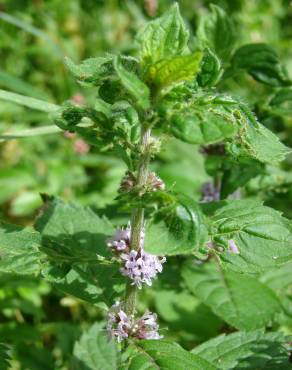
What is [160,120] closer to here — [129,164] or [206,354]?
[129,164]

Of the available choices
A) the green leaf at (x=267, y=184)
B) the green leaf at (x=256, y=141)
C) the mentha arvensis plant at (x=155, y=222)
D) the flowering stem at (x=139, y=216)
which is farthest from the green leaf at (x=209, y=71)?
the green leaf at (x=267, y=184)

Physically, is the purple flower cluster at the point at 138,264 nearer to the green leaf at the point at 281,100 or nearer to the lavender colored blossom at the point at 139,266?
the lavender colored blossom at the point at 139,266

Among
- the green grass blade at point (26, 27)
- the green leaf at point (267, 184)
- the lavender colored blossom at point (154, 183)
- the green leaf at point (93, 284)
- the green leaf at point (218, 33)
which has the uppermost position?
the green grass blade at point (26, 27)

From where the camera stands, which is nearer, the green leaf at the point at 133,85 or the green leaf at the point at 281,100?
the green leaf at the point at 133,85

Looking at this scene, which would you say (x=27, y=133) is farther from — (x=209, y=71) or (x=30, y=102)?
(x=209, y=71)

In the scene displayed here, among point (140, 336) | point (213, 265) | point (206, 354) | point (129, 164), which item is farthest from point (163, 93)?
point (213, 265)

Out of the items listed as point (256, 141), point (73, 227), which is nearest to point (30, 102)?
point (73, 227)
